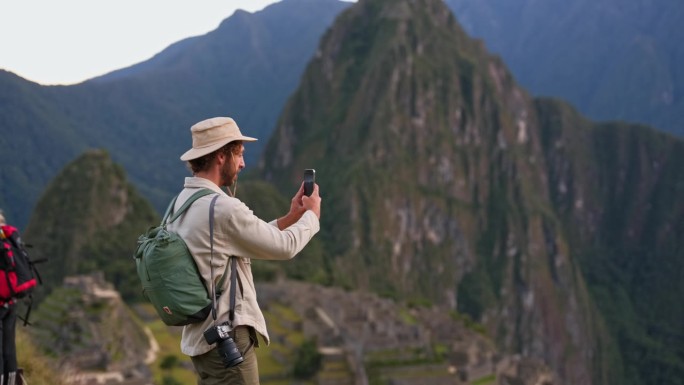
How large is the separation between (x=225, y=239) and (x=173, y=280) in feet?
1.34

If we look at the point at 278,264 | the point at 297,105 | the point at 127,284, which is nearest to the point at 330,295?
the point at 127,284

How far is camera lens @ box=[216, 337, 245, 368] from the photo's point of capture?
5.16 metres

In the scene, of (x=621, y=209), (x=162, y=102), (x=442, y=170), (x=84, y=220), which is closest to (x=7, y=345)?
(x=84, y=220)

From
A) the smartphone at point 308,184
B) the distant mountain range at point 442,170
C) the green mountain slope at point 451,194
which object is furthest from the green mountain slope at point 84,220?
the smartphone at point 308,184

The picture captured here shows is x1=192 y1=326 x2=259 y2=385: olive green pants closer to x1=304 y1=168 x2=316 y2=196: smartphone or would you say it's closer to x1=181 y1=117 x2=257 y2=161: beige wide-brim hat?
x1=304 y1=168 x2=316 y2=196: smartphone

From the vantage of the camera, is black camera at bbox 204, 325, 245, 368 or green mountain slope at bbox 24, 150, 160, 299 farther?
green mountain slope at bbox 24, 150, 160, 299

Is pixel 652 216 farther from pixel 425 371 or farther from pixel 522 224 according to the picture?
pixel 425 371

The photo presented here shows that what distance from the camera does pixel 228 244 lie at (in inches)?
209

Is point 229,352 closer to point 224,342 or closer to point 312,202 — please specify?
point 224,342

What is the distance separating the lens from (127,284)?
2248 inches

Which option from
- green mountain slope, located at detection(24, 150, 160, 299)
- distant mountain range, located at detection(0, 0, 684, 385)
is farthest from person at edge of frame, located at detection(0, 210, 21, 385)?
distant mountain range, located at detection(0, 0, 684, 385)

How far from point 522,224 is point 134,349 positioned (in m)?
110

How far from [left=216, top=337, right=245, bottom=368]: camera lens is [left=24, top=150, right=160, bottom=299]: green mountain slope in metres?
62.9

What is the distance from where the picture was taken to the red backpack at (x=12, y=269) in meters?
7.39
